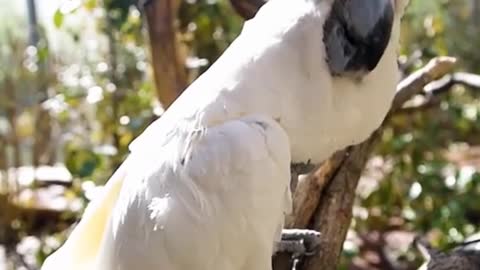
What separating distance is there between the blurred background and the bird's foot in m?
0.49

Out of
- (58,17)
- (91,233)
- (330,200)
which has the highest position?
(58,17)

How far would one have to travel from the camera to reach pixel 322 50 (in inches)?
38.0

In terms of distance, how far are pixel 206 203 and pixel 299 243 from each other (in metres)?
0.24

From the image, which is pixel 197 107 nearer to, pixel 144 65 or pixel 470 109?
pixel 144 65

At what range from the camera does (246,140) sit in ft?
2.94

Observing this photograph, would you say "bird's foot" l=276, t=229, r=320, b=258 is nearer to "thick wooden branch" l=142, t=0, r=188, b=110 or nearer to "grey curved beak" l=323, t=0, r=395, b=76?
"grey curved beak" l=323, t=0, r=395, b=76

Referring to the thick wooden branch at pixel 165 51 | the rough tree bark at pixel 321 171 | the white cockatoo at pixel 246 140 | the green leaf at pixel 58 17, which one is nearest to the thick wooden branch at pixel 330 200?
the rough tree bark at pixel 321 171

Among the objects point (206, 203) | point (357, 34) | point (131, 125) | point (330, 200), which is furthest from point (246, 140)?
point (131, 125)

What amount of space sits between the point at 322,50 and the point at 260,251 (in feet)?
0.78

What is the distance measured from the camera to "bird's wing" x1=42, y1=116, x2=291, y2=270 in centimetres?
89

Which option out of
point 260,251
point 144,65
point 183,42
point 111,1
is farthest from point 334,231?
point 144,65

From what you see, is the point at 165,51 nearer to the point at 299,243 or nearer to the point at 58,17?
the point at 58,17

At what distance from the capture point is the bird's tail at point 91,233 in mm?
964

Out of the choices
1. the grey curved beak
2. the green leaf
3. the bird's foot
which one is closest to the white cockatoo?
the grey curved beak
